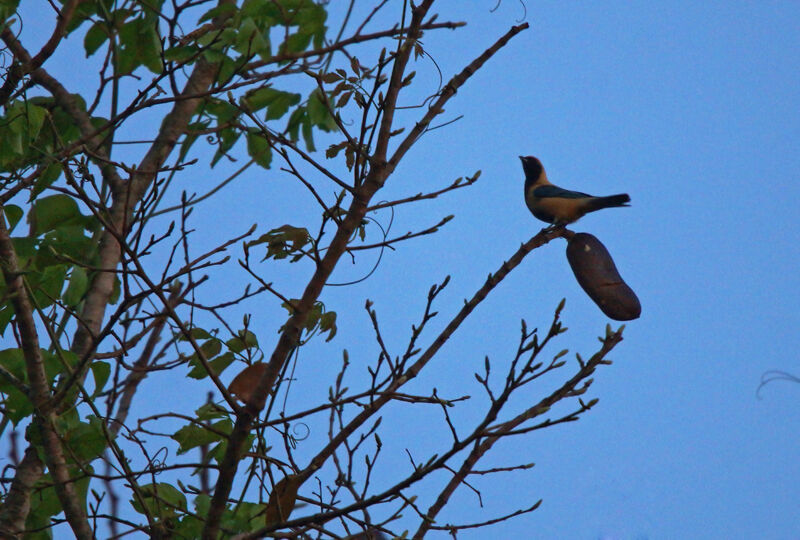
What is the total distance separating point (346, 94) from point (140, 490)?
146cm

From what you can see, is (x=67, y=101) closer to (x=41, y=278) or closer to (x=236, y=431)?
(x=41, y=278)

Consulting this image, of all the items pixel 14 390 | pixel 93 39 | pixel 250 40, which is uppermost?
pixel 93 39

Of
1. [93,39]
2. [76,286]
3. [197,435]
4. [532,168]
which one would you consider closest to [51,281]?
[76,286]

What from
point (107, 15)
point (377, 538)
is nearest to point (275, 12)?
point (107, 15)

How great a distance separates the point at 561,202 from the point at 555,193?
0.28 metres

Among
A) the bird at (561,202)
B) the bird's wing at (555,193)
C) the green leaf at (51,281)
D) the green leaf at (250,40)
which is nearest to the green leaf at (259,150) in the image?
the green leaf at (250,40)

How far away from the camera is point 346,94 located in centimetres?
288

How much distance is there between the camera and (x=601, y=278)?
311 centimetres

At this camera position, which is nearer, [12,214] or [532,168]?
[12,214]

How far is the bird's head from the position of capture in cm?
635

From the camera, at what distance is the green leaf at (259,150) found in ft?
10.1

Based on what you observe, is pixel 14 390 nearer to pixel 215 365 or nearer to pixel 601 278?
pixel 215 365

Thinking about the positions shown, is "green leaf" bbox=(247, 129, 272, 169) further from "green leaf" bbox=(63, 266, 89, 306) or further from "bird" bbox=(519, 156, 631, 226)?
"bird" bbox=(519, 156, 631, 226)

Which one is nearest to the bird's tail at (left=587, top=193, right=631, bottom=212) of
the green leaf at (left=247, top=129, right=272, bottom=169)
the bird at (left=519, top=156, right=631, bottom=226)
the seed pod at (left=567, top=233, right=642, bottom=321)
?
the bird at (left=519, top=156, right=631, bottom=226)
